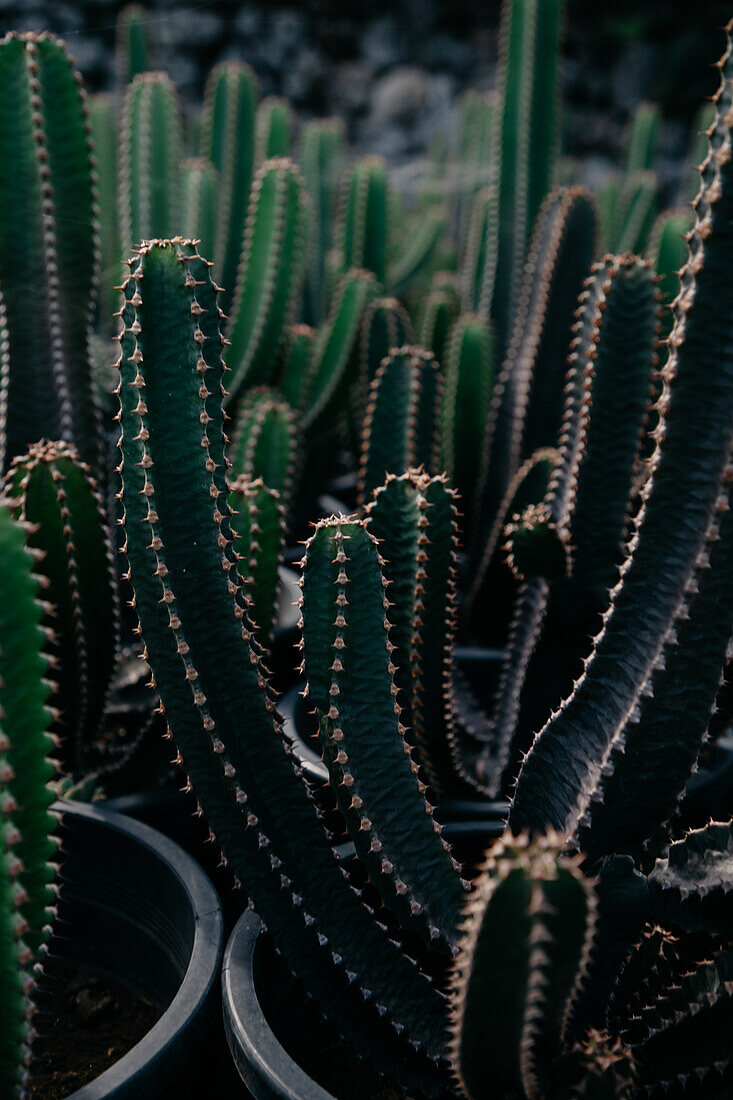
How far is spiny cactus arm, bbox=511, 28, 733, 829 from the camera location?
979mm

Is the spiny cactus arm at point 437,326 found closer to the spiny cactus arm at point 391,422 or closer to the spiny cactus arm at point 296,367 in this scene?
the spiny cactus arm at point 296,367

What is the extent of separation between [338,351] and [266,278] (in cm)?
27

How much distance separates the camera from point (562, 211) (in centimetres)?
222

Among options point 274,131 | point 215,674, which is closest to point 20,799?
point 215,674

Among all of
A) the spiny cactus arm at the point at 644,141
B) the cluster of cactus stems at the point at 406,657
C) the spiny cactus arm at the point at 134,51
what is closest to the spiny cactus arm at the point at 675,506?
the cluster of cactus stems at the point at 406,657

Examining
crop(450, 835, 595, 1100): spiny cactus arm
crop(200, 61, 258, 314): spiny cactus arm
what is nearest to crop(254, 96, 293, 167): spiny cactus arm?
crop(200, 61, 258, 314): spiny cactus arm

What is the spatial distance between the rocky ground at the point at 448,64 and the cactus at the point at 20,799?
6714mm

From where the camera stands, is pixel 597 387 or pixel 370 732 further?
pixel 597 387

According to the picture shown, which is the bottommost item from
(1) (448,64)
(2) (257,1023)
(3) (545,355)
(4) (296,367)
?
(2) (257,1023)

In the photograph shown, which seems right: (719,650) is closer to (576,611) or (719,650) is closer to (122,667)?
(576,611)

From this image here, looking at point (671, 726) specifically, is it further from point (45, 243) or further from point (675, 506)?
point (45, 243)

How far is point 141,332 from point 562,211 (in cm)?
148

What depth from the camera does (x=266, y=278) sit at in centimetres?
243

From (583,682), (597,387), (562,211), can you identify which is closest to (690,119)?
Answer: (562,211)
